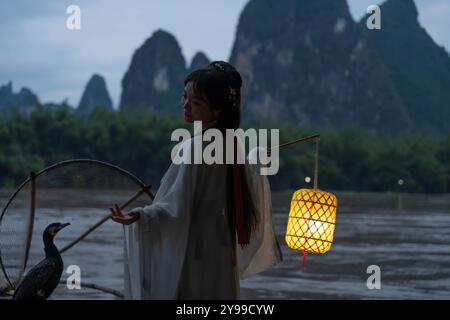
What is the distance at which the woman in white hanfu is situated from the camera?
212 centimetres

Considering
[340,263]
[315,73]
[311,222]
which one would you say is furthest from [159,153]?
[315,73]

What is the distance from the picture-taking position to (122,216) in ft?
6.61

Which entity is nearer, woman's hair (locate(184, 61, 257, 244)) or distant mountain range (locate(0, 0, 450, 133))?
woman's hair (locate(184, 61, 257, 244))

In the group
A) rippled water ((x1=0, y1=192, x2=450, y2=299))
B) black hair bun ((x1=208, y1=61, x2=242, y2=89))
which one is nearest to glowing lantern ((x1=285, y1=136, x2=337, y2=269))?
black hair bun ((x1=208, y1=61, x2=242, y2=89))

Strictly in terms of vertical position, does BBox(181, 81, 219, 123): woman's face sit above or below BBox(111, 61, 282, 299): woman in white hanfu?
above

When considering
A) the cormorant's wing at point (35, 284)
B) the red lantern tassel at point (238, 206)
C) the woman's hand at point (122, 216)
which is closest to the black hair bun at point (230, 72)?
the red lantern tassel at point (238, 206)

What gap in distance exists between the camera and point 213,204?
2.18 meters

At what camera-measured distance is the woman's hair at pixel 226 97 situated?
222cm

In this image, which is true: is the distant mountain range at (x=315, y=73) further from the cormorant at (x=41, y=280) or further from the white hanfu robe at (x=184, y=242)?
the white hanfu robe at (x=184, y=242)

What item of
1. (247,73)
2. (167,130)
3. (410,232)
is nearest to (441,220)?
(410,232)

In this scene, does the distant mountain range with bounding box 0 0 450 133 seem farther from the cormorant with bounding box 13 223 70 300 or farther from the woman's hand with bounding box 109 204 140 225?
the woman's hand with bounding box 109 204 140 225

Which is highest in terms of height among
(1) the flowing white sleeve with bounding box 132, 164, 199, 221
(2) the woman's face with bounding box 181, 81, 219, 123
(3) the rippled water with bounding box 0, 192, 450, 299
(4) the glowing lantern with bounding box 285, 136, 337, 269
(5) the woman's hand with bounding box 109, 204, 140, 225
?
(2) the woman's face with bounding box 181, 81, 219, 123
